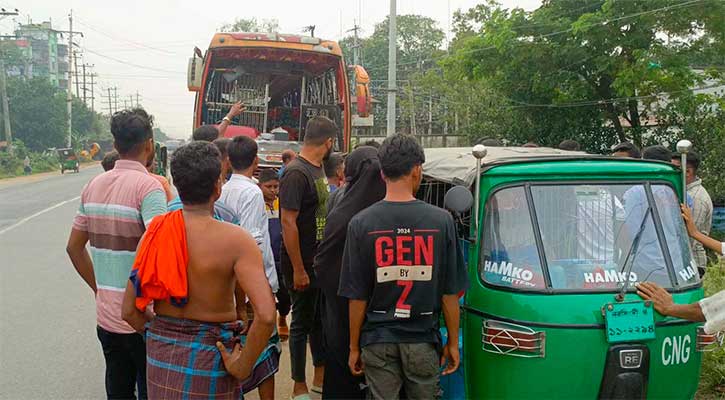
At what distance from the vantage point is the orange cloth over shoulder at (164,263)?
8.84 ft

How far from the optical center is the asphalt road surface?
5.24m

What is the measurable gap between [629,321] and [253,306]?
1.86 metres

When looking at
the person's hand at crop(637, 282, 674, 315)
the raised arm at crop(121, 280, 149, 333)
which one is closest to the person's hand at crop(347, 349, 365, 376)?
the raised arm at crop(121, 280, 149, 333)

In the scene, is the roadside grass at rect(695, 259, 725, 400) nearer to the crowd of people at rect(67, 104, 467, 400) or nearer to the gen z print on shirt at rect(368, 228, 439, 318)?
the crowd of people at rect(67, 104, 467, 400)

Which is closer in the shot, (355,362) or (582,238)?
(355,362)

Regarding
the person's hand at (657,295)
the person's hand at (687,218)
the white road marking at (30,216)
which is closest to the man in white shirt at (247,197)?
the person's hand at (657,295)

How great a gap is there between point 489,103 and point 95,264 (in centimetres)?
1709

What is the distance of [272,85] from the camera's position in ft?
41.2

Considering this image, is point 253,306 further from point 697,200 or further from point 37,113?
point 37,113

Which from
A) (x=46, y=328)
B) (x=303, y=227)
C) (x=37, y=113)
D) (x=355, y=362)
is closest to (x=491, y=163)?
(x=355, y=362)

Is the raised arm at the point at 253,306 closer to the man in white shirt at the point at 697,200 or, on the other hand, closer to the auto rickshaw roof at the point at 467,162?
the auto rickshaw roof at the point at 467,162

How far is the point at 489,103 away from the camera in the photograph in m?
19.6

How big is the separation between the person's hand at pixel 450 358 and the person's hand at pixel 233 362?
1.07 metres

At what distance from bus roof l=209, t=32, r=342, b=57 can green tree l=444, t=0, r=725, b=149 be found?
548cm
